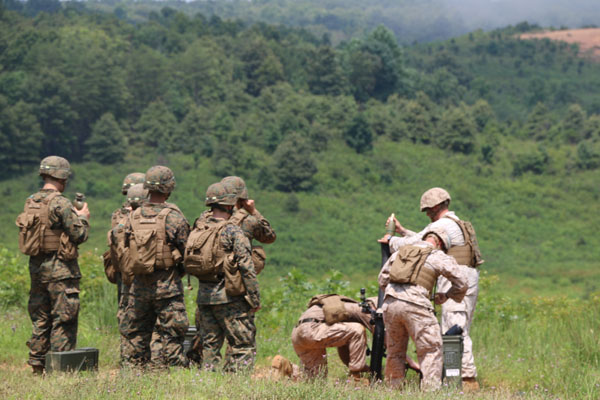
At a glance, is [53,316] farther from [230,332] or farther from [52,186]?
[230,332]

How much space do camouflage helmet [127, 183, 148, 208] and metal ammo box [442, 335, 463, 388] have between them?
293cm

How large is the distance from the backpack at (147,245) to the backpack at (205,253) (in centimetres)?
20

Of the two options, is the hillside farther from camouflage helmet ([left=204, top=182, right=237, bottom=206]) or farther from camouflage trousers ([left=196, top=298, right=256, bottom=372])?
camouflage helmet ([left=204, top=182, right=237, bottom=206])

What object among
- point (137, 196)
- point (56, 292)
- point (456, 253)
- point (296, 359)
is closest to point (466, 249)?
point (456, 253)

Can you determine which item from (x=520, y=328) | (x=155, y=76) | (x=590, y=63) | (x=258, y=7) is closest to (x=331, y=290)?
(x=520, y=328)

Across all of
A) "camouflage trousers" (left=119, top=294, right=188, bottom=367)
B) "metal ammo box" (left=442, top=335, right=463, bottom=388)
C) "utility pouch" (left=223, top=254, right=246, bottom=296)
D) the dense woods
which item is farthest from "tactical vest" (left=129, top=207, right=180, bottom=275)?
Answer: the dense woods

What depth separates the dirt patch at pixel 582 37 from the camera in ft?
293

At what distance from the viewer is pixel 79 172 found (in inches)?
2088

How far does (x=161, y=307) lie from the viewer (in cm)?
630

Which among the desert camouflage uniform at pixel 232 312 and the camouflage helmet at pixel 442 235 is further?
the desert camouflage uniform at pixel 232 312

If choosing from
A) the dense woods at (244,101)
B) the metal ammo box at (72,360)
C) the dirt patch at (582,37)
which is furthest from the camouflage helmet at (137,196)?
the dirt patch at (582,37)

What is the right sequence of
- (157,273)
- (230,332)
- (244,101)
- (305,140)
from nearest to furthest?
(230,332) → (157,273) → (305,140) → (244,101)

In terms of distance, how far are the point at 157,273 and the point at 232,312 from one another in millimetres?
704

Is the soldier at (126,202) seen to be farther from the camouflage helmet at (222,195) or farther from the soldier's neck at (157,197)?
the camouflage helmet at (222,195)
